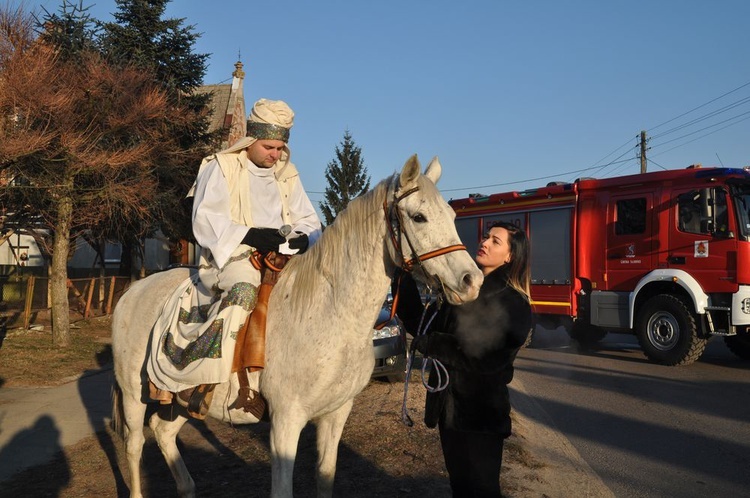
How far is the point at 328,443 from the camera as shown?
3.52 meters

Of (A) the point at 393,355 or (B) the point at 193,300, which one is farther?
(A) the point at 393,355

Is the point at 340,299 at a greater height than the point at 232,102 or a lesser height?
lesser

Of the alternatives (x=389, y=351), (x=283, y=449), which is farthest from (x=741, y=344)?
(x=283, y=449)

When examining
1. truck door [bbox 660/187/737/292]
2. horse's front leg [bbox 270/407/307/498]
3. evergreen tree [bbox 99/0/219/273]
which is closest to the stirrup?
horse's front leg [bbox 270/407/307/498]

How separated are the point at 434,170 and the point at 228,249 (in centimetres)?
121

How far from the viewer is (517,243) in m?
3.39

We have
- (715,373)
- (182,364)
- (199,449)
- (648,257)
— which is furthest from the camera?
(648,257)

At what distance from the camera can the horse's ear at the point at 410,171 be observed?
3.00 m

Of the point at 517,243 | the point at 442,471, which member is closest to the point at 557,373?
the point at 442,471

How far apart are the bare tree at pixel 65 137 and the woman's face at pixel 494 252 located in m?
9.41

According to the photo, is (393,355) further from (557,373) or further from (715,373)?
(715,373)

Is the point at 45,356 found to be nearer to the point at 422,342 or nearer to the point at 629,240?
the point at 422,342

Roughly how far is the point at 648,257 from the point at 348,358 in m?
10.1

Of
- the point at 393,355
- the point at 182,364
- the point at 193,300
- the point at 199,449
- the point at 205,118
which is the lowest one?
the point at 199,449
